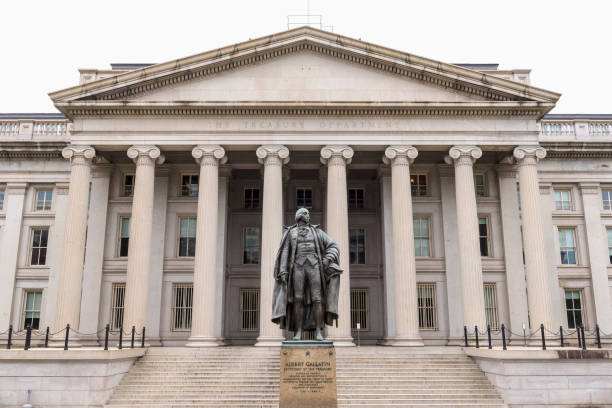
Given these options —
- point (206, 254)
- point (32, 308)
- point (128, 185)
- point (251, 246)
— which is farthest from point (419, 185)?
point (32, 308)

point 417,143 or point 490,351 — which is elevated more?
point 417,143

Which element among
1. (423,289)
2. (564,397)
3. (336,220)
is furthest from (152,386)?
(423,289)

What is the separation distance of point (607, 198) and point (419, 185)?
41.5ft

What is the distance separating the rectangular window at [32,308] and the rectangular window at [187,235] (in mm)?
9403

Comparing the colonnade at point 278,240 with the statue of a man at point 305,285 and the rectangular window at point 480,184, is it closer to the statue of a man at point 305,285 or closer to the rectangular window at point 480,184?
the rectangular window at point 480,184

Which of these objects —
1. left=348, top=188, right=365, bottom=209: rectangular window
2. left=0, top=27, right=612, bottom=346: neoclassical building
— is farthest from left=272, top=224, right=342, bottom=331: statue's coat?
left=348, top=188, right=365, bottom=209: rectangular window

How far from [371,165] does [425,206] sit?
3.93 m

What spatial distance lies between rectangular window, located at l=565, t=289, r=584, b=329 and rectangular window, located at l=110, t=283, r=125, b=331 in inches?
1018

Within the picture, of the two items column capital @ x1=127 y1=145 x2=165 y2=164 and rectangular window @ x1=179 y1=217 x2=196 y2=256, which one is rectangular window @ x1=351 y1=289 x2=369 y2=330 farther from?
column capital @ x1=127 y1=145 x2=165 y2=164

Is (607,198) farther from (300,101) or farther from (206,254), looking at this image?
(206,254)

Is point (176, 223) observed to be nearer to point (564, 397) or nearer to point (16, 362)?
point (16, 362)

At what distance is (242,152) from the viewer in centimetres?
3089

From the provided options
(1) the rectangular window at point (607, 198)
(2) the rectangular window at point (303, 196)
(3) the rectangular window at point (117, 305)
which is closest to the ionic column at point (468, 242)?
(2) the rectangular window at point (303, 196)

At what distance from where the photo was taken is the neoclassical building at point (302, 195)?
26.5 meters
